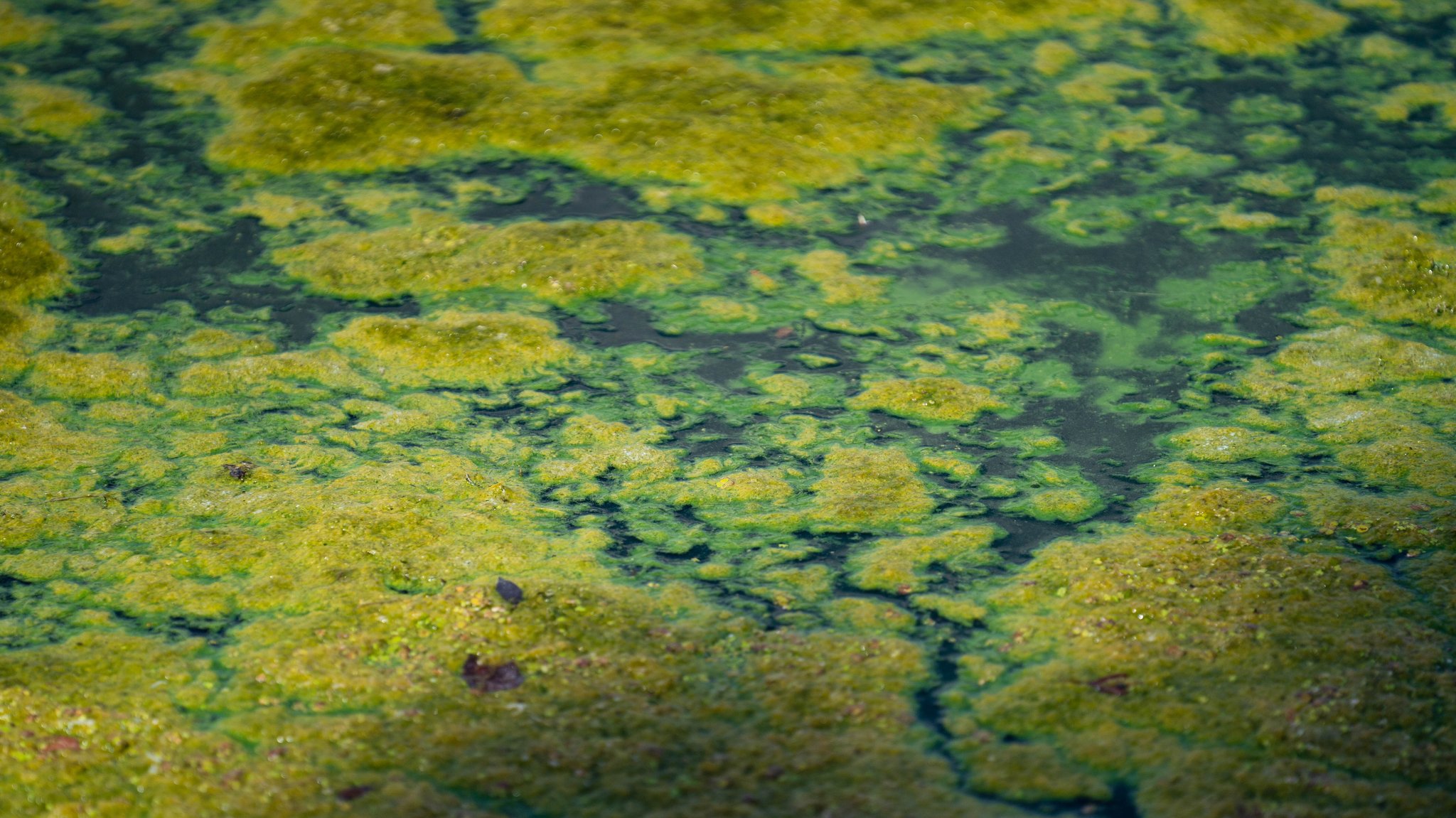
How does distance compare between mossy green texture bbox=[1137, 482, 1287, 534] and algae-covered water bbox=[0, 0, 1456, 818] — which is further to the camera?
mossy green texture bbox=[1137, 482, 1287, 534]

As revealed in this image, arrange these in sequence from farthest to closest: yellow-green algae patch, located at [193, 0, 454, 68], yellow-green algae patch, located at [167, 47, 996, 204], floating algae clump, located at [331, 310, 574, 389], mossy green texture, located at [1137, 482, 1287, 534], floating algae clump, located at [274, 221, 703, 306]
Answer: yellow-green algae patch, located at [193, 0, 454, 68]
yellow-green algae patch, located at [167, 47, 996, 204]
floating algae clump, located at [274, 221, 703, 306]
floating algae clump, located at [331, 310, 574, 389]
mossy green texture, located at [1137, 482, 1287, 534]

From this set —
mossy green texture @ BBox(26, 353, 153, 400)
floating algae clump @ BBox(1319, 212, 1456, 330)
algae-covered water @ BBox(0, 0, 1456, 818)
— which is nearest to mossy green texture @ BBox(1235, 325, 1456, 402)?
algae-covered water @ BBox(0, 0, 1456, 818)

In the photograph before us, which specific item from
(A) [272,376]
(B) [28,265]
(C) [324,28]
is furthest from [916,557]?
(C) [324,28]

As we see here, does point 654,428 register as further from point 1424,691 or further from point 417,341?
point 1424,691

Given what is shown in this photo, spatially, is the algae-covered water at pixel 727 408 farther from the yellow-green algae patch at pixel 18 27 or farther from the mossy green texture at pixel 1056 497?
the yellow-green algae patch at pixel 18 27

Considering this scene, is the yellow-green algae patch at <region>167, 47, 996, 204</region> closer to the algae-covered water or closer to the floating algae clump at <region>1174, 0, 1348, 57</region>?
the algae-covered water

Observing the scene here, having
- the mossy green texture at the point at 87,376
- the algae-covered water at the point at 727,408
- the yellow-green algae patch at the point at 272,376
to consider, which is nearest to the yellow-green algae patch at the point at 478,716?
the algae-covered water at the point at 727,408

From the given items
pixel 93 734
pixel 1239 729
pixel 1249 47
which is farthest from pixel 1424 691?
pixel 1249 47

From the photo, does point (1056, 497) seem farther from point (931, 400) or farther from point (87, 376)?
point (87, 376)

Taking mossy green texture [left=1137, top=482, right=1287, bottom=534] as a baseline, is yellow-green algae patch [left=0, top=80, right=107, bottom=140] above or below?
above
